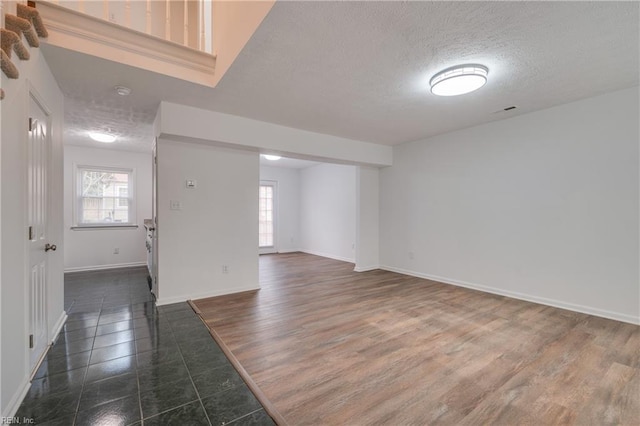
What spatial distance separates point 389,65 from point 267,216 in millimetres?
6323

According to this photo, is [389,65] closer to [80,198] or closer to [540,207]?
[540,207]

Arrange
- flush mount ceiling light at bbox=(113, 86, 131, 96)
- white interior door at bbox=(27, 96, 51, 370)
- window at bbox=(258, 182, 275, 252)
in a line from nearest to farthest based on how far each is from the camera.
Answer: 1. white interior door at bbox=(27, 96, 51, 370)
2. flush mount ceiling light at bbox=(113, 86, 131, 96)
3. window at bbox=(258, 182, 275, 252)

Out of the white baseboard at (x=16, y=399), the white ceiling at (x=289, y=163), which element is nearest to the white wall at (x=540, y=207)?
the white ceiling at (x=289, y=163)

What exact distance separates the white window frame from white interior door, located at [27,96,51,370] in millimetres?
3690

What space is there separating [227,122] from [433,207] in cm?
358

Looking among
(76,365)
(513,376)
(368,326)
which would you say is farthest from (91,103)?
(513,376)

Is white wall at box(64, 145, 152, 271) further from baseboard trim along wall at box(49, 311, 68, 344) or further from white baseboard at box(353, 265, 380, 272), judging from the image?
white baseboard at box(353, 265, 380, 272)

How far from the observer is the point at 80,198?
5.41 metres

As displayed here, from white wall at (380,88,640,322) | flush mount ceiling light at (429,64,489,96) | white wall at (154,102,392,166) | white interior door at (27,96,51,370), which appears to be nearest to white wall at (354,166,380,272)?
white wall at (154,102,392,166)

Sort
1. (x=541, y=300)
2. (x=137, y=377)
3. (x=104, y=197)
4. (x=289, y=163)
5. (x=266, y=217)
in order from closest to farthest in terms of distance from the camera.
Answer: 1. (x=137, y=377)
2. (x=541, y=300)
3. (x=104, y=197)
4. (x=289, y=163)
5. (x=266, y=217)

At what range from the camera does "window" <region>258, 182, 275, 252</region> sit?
26.4ft

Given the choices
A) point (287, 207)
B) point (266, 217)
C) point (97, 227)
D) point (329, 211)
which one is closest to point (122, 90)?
point (97, 227)

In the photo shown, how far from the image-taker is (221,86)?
284 centimetres

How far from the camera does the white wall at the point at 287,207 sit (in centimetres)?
821
